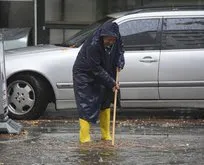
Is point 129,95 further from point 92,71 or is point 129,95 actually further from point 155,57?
point 92,71

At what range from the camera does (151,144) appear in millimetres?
8344

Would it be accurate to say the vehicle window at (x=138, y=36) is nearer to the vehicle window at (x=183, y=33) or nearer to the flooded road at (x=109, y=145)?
the vehicle window at (x=183, y=33)

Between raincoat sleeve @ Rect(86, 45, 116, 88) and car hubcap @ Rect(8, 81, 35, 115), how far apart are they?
7.78ft

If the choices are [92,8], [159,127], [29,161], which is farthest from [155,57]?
[92,8]

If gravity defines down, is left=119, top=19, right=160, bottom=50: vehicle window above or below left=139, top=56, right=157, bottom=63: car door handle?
above

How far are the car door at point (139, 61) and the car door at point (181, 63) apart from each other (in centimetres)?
12

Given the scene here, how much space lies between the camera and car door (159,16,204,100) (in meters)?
10.3

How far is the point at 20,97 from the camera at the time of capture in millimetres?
10109

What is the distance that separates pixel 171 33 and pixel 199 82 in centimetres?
89

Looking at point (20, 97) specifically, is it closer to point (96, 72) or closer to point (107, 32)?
point (96, 72)

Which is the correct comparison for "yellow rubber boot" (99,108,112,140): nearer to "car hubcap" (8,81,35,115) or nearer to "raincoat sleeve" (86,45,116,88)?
"raincoat sleeve" (86,45,116,88)

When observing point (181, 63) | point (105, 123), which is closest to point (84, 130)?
point (105, 123)

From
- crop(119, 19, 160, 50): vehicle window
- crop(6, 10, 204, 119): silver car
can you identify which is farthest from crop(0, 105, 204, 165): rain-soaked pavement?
crop(119, 19, 160, 50): vehicle window

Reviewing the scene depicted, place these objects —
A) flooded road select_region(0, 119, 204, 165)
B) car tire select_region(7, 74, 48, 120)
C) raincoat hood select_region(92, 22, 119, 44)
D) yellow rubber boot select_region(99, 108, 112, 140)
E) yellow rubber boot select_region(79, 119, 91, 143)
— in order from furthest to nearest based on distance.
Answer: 1. car tire select_region(7, 74, 48, 120)
2. yellow rubber boot select_region(99, 108, 112, 140)
3. yellow rubber boot select_region(79, 119, 91, 143)
4. raincoat hood select_region(92, 22, 119, 44)
5. flooded road select_region(0, 119, 204, 165)
